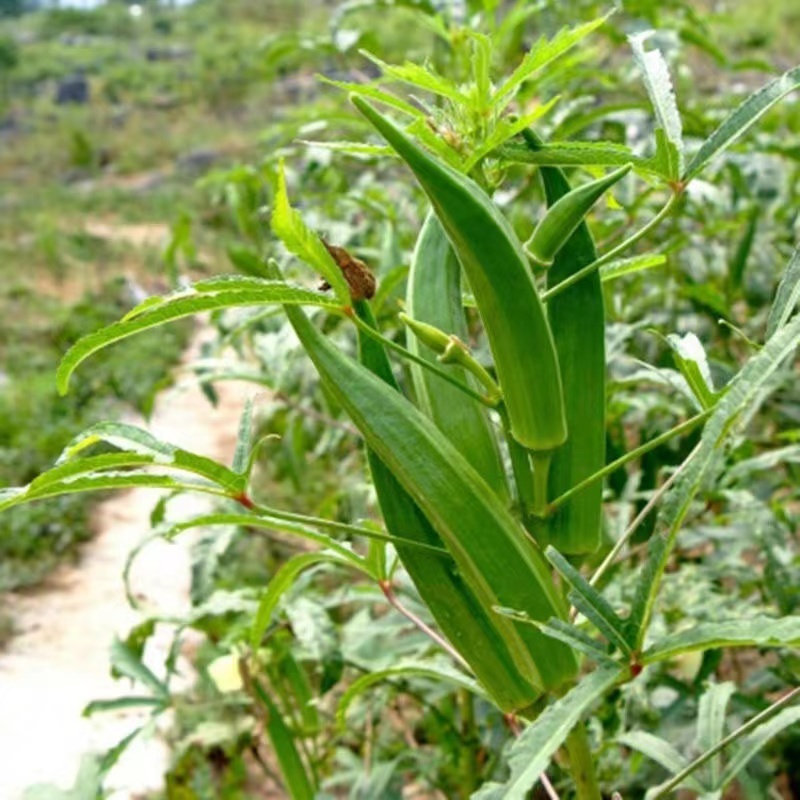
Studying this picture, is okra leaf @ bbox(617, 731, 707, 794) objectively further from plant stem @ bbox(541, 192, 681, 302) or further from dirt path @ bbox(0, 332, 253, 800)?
dirt path @ bbox(0, 332, 253, 800)

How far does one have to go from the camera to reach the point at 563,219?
2.15 feet

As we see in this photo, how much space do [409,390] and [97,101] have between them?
71.3 ft

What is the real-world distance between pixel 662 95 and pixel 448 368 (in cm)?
21

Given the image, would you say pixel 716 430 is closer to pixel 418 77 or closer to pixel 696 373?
pixel 696 373

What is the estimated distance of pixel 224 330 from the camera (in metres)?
2.12

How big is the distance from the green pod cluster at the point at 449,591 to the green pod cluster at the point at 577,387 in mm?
64

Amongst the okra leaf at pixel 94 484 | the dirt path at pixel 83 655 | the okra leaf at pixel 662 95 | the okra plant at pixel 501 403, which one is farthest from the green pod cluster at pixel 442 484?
the dirt path at pixel 83 655

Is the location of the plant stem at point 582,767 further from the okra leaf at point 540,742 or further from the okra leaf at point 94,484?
the okra leaf at point 94,484

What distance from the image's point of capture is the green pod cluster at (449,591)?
703 millimetres

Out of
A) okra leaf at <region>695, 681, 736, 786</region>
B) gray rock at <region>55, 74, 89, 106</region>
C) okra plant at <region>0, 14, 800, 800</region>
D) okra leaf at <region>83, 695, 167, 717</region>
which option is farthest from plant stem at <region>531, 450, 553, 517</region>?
gray rock at <region>55, 74, 89, 106</region>

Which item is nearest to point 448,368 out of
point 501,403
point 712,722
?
point 501,403

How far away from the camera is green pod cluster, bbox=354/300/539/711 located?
2.31ft

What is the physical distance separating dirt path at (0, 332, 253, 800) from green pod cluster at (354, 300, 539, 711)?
3.32ft

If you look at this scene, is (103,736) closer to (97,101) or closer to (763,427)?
(763,427)
